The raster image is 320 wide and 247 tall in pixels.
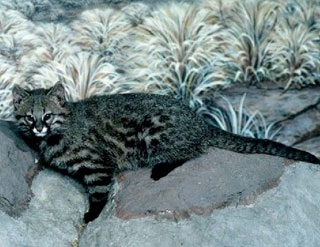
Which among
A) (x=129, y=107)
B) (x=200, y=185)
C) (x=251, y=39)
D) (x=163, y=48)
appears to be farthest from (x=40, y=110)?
(x=251, y=39)

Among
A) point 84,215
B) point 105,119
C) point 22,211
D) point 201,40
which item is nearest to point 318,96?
point 201,40

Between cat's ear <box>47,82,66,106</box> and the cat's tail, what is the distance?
135cm

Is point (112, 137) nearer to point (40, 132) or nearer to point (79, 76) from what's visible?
point (40, 132)

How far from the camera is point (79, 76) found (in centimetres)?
638

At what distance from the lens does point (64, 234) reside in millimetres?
4738

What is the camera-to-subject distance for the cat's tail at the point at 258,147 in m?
5.21

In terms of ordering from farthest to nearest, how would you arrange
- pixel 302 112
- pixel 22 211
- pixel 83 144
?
1. pixel 302 112
2. pixel 83 144
3. pixel 22 211

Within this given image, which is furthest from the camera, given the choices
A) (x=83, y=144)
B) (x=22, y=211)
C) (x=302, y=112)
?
(x=302, y=112)

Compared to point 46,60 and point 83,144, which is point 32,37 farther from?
point 83,144

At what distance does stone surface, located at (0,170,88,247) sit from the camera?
4.44 metres

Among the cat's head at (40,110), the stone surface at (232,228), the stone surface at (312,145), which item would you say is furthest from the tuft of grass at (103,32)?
the stone surface at (232,228)

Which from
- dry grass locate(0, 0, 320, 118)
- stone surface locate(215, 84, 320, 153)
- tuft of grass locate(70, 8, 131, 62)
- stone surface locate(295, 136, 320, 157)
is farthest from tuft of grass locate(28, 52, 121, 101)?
stone surface locate(295, 136, 320, 157)

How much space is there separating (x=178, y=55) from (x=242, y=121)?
0.99m

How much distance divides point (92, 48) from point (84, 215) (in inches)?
85.6
